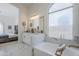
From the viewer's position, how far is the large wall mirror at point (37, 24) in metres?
1.23

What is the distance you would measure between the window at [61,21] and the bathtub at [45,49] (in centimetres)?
17

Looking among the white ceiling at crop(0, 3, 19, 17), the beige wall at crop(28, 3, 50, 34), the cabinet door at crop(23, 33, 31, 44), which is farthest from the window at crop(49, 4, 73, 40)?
the white ceiling at crop(0, 3, 19, 17)

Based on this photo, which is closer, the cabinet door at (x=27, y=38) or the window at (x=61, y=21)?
the window at (x=61, y=21)

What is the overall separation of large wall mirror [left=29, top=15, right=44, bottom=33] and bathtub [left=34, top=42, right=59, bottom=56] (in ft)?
0.81

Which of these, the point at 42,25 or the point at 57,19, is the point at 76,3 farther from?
the point at 42,25

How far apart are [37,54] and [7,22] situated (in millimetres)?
688

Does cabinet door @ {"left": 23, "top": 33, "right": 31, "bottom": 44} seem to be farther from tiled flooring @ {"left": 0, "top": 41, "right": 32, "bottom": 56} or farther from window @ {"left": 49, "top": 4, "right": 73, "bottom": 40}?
window @ {"left": 49, "top": 4, "right": 73, "bottom": 40}

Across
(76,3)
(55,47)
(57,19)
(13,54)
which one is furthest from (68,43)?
(13,54)

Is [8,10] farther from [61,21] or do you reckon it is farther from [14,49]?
[61,21]

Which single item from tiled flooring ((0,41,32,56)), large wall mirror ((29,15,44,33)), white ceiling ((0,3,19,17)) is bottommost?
tiled flooring ((0,41,32,56))

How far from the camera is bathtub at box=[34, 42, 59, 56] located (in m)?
1.13

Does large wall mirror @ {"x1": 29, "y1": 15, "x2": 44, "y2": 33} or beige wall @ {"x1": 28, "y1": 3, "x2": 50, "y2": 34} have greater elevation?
beige wall @ {"x1": 28, "y1": 3, "x2": 50, "y2": 34}

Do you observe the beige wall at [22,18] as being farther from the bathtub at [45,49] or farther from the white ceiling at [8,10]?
the bathtub at [45,49]

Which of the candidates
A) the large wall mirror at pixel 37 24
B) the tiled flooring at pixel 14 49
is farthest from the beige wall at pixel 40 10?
the tiled flooring at pixel 14 49
